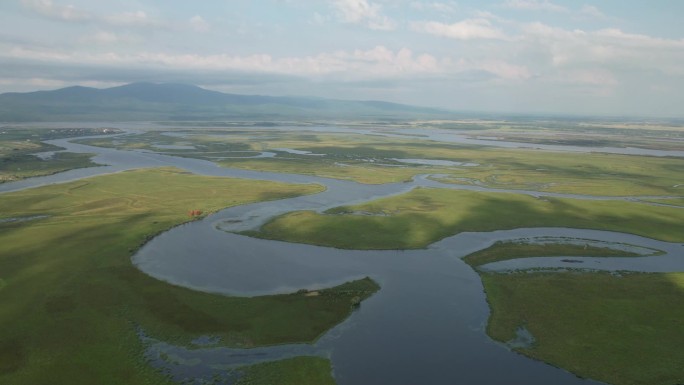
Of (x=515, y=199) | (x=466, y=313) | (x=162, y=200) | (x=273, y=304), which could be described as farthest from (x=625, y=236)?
(x=162, y=200)

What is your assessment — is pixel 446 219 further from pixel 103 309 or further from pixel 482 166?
pixel 482 166

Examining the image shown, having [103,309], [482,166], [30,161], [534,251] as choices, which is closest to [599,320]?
[534,251]

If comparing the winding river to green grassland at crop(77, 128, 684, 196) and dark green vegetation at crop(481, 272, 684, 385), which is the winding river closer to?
dark green vegetation at crop(481, 272, 684, 385)

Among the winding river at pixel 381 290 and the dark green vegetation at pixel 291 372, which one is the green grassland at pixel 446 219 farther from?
the dark green vegetation at pixel 291 372

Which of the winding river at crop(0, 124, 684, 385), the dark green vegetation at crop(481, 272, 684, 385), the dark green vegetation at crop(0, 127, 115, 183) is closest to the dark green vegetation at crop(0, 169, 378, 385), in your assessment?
the winding river at crop(0, 124, 684, 385)

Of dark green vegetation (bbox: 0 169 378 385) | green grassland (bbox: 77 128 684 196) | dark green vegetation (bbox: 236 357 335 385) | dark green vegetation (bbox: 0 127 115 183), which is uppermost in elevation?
green grassland (bbox: 77 128 684 196)

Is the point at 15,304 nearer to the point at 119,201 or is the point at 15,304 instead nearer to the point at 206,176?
the point at 119,201
